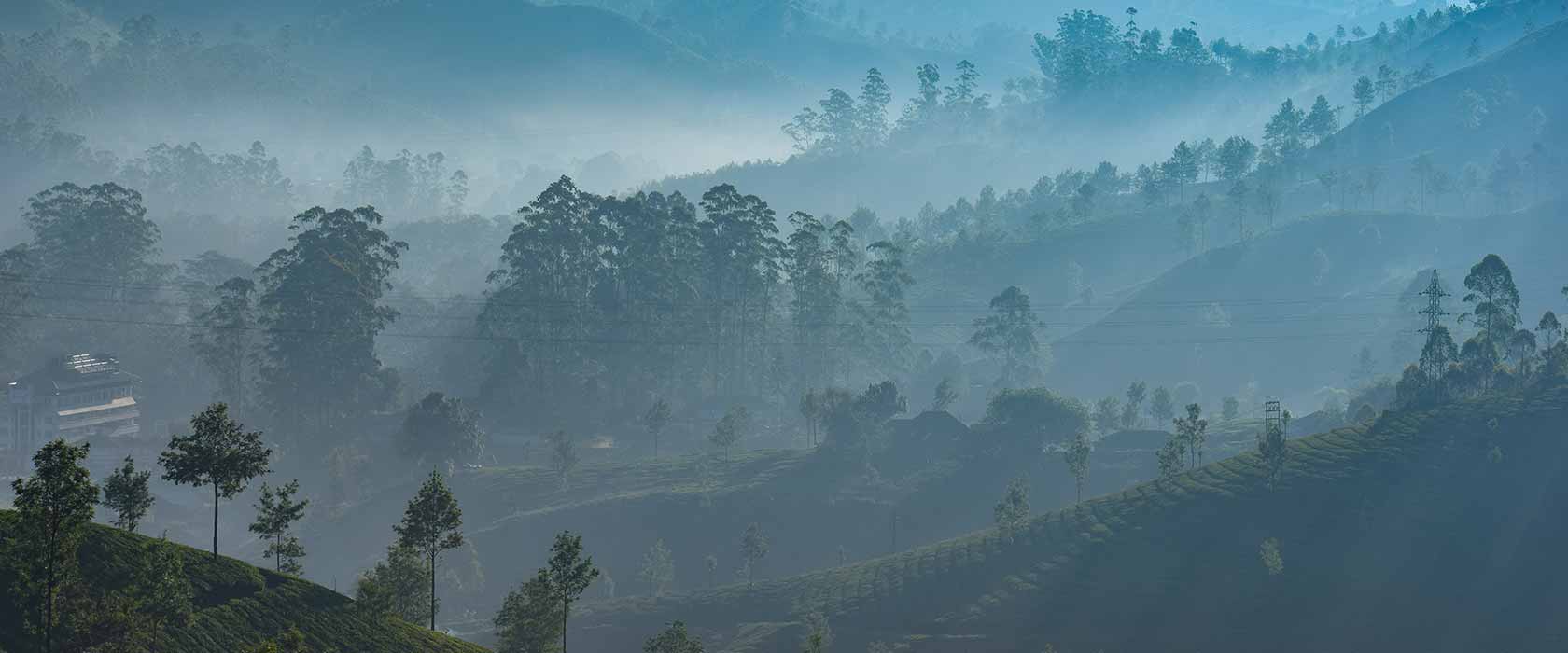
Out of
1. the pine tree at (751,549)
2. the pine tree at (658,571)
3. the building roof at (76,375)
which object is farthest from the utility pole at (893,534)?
the building roof at (76,375)

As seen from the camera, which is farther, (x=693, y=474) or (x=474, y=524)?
(x=693, y=474)

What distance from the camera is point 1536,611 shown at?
97875 millimetres

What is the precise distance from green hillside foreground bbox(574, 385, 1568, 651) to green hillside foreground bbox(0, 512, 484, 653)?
1630 inches

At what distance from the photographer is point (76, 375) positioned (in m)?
165

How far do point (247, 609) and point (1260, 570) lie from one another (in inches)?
3111

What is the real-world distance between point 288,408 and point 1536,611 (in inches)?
5611

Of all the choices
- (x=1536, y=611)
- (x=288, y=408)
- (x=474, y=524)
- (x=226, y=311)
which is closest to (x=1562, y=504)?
(x=1536, y=611)

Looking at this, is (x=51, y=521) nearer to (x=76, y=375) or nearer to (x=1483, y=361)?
(x=1483, y=361)

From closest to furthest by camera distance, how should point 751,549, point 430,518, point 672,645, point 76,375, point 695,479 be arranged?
point 430,518 < point 672,645 < point 751,549 < point 695,479 < point 76,375

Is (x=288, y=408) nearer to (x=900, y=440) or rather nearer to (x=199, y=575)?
(x=900, y=440)

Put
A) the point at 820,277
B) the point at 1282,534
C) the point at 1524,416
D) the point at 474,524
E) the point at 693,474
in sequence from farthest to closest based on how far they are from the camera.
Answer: the point at 820,277 → the point at 693,474 → the point at 474,524 → the point at 1524,416 → the point at 1282,534

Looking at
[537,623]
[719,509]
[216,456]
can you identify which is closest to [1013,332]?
[719,509]

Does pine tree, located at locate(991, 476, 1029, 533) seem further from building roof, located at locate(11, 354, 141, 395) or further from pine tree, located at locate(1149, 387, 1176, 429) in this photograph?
building roof, located at locate(11, 354, 141, 395)

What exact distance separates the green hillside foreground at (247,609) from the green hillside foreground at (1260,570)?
41.4 m
